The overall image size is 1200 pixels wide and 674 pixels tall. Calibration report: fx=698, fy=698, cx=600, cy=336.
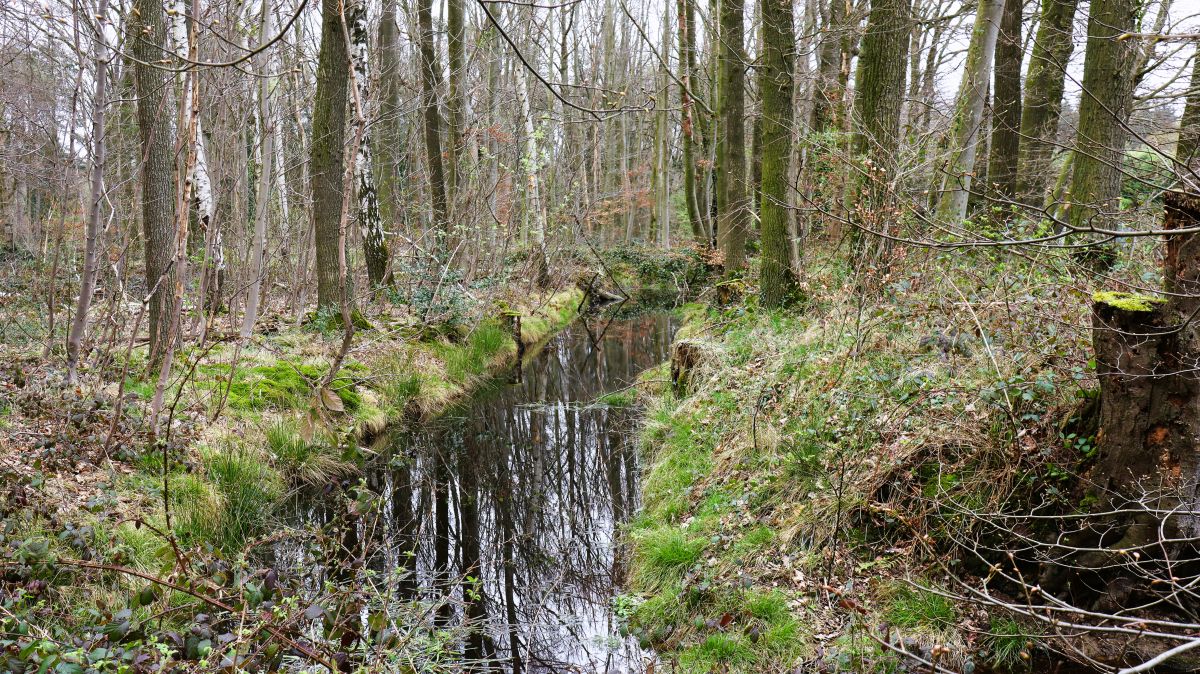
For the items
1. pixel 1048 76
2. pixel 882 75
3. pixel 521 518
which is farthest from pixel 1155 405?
pixel 1048 76

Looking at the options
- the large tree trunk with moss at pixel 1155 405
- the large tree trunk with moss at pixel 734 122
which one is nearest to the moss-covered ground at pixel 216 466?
the large tree trunk with moss at pixel 1155 405

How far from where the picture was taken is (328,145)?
31.9 ft

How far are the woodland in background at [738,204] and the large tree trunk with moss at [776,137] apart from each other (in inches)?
1.4

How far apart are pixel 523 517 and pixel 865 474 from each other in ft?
10.6

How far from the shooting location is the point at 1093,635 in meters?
3.00

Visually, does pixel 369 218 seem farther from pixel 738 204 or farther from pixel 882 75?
pixel 882 75

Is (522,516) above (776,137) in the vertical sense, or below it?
below

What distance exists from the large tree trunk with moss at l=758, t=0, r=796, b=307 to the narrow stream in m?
2.53

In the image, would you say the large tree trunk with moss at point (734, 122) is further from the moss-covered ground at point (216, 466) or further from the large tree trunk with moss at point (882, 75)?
the moss-covered ground at point (216, 466)

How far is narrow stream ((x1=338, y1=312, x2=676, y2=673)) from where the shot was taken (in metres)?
4.42

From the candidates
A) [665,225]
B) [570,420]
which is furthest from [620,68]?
[570,420]

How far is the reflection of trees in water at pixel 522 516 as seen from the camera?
450cm

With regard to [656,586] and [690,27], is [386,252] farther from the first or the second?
→ [690,27]

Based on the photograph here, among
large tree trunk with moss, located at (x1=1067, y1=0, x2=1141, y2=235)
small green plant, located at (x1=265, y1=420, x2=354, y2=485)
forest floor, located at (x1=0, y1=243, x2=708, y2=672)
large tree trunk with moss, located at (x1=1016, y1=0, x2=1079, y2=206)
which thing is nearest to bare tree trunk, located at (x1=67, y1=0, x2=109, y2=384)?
forest floor, located at (x1=0, y1=243, x2=708, y2=672)
